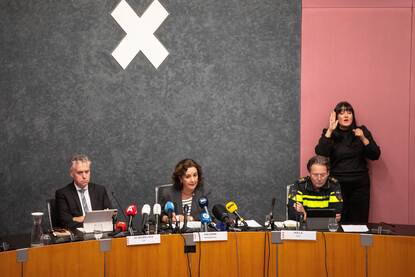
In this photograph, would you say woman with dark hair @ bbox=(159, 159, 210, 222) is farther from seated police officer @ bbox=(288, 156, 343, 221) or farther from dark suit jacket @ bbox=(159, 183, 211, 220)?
seated police officer @ bbox=(288, 156, 343, 221)

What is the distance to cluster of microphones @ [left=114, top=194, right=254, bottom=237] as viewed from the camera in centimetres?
422

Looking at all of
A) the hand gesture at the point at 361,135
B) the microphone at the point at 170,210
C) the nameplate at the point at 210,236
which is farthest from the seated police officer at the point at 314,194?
the microphone at the point at 170,210

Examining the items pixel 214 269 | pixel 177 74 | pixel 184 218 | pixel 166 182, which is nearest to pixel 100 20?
pixel 177 74

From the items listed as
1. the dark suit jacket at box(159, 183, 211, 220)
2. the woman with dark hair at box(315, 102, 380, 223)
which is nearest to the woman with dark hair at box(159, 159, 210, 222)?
the dark suit jacket at box(159, 183, 211, 220)

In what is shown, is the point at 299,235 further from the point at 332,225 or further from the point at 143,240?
the point at 143,240

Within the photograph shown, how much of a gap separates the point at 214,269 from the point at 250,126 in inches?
81.4

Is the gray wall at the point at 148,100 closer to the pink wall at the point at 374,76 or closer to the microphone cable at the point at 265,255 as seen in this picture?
the pink wall at the point at 374,76

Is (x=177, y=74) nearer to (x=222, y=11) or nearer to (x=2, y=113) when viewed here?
(x=222, y=11)

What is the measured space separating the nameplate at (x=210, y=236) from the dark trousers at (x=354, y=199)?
174 centimetres

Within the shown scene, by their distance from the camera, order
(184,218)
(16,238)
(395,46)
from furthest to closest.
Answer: (395,46) < (184,218) < (16,238)

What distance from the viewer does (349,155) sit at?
5629mm

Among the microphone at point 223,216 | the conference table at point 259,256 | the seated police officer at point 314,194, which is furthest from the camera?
the seated police officer at point 314,194

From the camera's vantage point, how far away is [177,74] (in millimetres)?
6004

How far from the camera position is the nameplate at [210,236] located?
13.8ft
